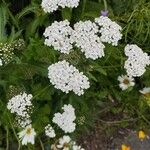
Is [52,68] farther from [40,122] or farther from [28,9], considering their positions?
[28,9]

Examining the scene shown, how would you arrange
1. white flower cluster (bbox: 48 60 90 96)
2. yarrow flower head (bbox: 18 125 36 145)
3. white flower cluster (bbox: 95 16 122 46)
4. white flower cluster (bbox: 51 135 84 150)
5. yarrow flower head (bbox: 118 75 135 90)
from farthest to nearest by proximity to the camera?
yarrow flower head (bbox: 118 75 135 90) < white flower cluster (bbox: 51 135 84 150) < yarrow flower head (bbox: 18 125 36 145) < white flower cluster (bbox: 95 16 122 46) < white flower cluster (bbox: 48 60 90 96)

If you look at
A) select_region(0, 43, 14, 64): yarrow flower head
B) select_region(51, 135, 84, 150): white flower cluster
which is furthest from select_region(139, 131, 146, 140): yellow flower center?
select_region(0, 43, 14, 64): yarrow flower head

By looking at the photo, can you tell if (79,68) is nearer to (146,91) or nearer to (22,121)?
(22,121)

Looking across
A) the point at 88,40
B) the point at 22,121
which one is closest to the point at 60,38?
the point at 88,40

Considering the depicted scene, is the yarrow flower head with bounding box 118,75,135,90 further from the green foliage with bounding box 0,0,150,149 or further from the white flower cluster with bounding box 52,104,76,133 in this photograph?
the white flower cluster with bounding box 52,104,76,133

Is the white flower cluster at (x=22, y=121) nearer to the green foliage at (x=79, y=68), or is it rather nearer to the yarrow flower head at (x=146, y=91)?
the green foliage at (x=79, y=68)

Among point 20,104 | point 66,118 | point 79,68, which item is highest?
point 79,68

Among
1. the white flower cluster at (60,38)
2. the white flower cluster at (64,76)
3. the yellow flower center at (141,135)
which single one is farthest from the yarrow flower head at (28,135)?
the yellow flower center at (141,135)
